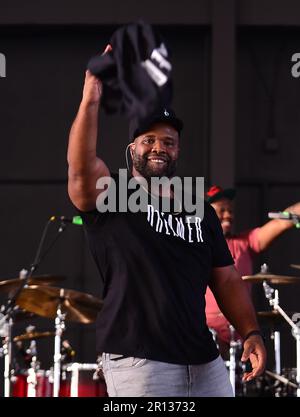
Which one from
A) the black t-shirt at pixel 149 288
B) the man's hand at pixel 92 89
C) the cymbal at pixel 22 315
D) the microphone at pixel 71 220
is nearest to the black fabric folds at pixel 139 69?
the man's hand at pixel 92 89

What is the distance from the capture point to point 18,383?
22.6 ft

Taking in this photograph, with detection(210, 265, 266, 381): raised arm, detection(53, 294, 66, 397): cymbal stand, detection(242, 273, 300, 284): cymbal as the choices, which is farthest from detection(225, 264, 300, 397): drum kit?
detection(210, 265, 266, 381): raised arm

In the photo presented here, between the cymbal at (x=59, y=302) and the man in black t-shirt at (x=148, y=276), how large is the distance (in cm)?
282

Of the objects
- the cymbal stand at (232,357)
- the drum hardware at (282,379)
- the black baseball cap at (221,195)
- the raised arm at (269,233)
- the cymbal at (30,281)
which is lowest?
the drum hardware at (282,379)

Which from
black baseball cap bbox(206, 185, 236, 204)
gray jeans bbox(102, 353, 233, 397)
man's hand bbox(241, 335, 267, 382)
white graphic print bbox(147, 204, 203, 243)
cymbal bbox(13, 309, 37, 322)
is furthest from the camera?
cymbal bbox(13, 309, 37, 322)

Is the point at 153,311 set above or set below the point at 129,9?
below

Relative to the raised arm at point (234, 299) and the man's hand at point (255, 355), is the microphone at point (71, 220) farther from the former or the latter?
the man's hand at point (255, 355)

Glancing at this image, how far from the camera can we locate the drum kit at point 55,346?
6430 mm

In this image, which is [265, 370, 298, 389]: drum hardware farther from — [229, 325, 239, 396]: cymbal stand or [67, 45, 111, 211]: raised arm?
[67, 45, 111, 211]: raised arm

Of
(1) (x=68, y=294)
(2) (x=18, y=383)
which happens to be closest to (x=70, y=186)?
(1) (x=68, y=294)

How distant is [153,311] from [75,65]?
584 cm

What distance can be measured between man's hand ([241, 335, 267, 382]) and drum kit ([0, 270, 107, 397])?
105 inches

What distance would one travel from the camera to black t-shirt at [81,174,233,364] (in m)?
3.33
